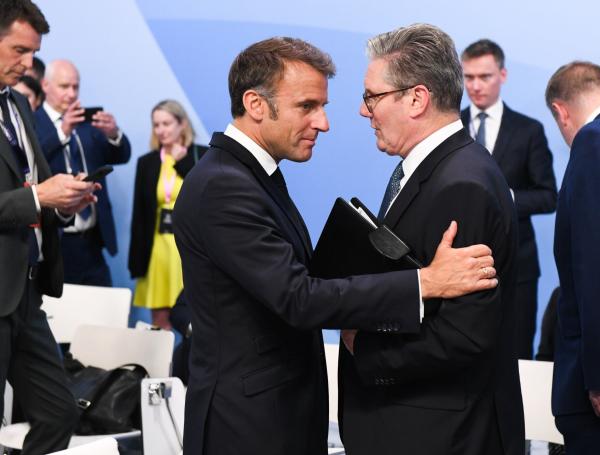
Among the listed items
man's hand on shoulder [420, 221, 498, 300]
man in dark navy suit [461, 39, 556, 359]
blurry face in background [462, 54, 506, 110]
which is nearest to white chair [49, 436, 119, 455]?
man's hand on shoulder [420, 221, 498, 300]

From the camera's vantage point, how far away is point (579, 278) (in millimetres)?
2744

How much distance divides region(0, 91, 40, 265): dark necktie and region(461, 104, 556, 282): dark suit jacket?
266cm

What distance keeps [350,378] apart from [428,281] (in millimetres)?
358

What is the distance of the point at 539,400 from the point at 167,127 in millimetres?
3873

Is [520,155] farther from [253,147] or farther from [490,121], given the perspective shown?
[253,147]

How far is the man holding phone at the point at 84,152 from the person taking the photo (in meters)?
6.33

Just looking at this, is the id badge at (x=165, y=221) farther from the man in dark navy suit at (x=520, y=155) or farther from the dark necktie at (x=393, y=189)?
the dark necktie at (x=393, y=189)

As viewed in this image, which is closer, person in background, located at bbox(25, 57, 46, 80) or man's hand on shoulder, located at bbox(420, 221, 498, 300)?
man's hand on shoulder, located at bbox(420, 221, 498, 300)

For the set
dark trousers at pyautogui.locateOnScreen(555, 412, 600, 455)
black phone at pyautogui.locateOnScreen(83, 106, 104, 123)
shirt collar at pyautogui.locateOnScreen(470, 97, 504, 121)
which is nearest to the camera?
dark trousers at pyautogui.locateOnScreen(555, 412, 600, 455)

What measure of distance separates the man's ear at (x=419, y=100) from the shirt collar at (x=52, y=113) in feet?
14.8

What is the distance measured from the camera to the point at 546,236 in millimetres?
6176

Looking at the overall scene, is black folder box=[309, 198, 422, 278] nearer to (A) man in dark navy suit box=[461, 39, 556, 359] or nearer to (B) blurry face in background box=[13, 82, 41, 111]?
(A) man in dark navy suit box=[461, 39, 556, 359]

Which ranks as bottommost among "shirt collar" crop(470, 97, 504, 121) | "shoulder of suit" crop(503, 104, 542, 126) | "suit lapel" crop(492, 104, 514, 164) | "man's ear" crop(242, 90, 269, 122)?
"man's ear" crop(242, 90, 269, 122)

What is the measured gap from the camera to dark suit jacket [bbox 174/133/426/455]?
7.28ft
